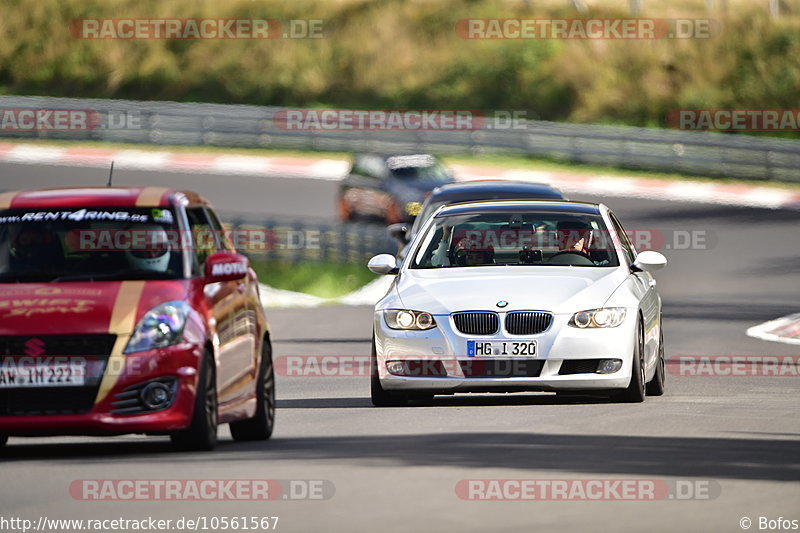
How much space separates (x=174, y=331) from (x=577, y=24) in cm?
4518

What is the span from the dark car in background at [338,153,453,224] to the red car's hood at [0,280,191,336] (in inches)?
856

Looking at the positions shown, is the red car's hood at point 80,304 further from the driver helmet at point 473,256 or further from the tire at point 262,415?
the driver helmet at point 473,256

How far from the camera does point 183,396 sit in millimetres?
10578

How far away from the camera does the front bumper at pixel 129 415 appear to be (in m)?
10.5

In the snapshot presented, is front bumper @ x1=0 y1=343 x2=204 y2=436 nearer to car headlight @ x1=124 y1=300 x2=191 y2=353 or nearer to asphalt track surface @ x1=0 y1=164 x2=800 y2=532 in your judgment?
car headlight @ x1=124 y1=300 x2=191 y2=353

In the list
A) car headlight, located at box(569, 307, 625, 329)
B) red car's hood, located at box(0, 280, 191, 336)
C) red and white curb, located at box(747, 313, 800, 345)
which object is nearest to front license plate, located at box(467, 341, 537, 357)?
car headlight, located at box(569, 307, 625, 329)

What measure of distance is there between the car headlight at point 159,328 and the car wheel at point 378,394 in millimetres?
3155

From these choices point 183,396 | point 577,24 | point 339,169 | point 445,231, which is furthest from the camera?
point 577,24

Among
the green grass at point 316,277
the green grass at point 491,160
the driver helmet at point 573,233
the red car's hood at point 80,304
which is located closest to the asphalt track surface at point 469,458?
the red car's hood at point 80,304

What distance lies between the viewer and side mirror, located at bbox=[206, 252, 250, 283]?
1099 centimetres

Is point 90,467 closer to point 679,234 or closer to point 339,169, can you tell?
point 679,234

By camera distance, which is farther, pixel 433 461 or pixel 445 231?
pixel 445 231

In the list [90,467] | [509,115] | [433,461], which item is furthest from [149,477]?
[509,115]

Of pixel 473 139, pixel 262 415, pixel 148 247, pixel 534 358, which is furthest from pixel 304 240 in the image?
pixel 148 247
